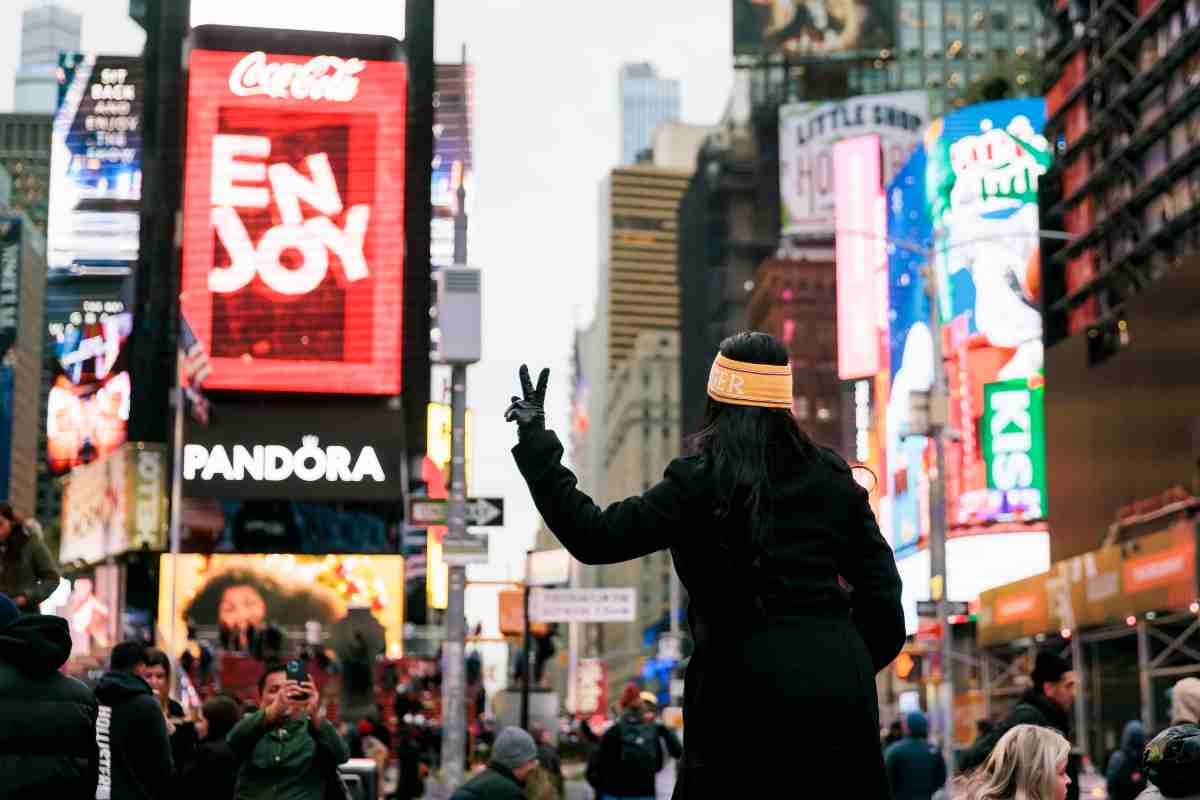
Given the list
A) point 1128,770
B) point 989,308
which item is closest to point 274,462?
point 989,308

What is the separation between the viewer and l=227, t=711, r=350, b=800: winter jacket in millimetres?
9656

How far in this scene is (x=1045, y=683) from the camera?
895 cm

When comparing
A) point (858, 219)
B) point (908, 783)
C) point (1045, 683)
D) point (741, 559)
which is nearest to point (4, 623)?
point (741, 559)

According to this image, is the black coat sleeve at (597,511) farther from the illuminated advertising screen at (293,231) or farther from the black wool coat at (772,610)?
the illuminated advertising screen at (293,231)

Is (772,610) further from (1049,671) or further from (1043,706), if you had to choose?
(1049,671)

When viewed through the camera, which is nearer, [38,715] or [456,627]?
[38,715]

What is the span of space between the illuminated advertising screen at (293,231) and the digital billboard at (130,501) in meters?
6.22

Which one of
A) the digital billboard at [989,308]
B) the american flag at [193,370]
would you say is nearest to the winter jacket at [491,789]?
the american flag at [193,370]

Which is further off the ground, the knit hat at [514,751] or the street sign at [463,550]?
the street sign at [463,550]

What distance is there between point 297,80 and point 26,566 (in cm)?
4352

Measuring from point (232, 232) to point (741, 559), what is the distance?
48919 millimetres

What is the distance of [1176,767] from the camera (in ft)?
20.3

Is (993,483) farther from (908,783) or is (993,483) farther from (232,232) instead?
(908,783)

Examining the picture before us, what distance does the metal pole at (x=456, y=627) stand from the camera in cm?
2097
